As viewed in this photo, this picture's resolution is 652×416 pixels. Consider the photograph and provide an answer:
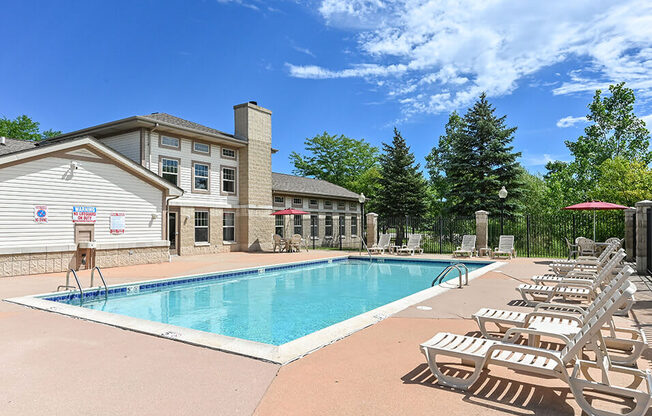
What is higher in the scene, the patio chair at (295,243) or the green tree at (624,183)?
the green tree at (624,183)

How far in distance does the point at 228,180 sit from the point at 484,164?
1640cm

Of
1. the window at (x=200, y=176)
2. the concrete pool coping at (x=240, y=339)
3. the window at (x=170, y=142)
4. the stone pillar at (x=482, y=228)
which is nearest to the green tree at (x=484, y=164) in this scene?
the stone pillar at (x=482, y=228)

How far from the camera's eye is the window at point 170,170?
18.8 meters

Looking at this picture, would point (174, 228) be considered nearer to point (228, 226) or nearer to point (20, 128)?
point (228, 226)

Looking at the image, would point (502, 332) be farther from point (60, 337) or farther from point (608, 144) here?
point (608, 144)

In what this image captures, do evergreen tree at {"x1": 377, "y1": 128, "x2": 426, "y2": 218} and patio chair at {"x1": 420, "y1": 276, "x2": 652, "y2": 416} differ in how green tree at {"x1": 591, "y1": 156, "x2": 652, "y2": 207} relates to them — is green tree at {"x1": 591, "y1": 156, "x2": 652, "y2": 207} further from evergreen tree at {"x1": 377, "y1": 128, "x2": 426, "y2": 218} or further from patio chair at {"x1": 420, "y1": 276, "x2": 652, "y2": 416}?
patio chair at {"x1": 420, "y1": 276, "x2": 652, "y2": 416}

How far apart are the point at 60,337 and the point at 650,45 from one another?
1541 inches

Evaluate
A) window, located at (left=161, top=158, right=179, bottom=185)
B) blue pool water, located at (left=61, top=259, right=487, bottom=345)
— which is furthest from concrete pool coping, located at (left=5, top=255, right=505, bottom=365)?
window, located at (left=161, top=158, right=179, bottom=185)

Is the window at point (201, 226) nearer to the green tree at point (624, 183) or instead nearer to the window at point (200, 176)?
the window at point (200, 176)

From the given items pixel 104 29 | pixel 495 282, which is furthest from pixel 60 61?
pixel 495 282

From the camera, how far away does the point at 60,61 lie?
3066 cm

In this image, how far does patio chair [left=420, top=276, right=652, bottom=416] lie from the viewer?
9.74 ft

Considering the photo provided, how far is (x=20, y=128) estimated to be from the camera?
1604 inches

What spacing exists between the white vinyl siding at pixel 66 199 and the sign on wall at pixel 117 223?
0.13 m
